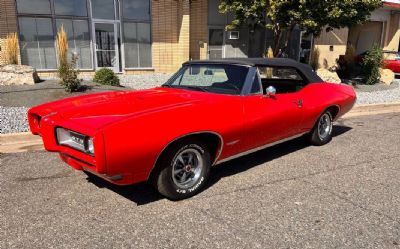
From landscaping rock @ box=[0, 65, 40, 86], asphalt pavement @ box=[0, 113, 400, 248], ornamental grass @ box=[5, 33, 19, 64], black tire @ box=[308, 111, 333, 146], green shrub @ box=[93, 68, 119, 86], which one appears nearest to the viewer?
asphalt pavement @ box=[0, 113, 400, 248]

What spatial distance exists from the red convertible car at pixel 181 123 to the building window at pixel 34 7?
32.9 ft

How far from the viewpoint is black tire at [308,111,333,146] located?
17.9 feet

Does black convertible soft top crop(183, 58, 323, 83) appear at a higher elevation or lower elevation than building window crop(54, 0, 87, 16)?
lower

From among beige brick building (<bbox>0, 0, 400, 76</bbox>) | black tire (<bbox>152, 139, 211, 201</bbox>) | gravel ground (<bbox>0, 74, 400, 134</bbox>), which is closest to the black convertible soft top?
black tire (<bbox>152, 139, 211, 201</bbox>)

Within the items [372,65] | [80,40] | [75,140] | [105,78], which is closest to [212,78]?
[75,140]

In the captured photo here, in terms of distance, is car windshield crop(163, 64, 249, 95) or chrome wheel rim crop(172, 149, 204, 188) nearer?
chrome wheel rim crop(172, 149, 204, 188)

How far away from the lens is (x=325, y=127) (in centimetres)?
567

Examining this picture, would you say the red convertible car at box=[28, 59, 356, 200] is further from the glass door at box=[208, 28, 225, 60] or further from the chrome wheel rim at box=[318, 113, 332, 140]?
the glass door at box=[208, 28, 225, 60]

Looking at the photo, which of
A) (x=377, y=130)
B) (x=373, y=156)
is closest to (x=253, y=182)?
(x=373, y=156)

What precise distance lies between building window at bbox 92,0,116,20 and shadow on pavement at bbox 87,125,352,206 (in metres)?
10.5

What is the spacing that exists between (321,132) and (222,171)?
222 centimetres

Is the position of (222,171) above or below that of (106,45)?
below

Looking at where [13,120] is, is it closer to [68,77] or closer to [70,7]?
[68,77]

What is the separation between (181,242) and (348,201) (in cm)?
195
